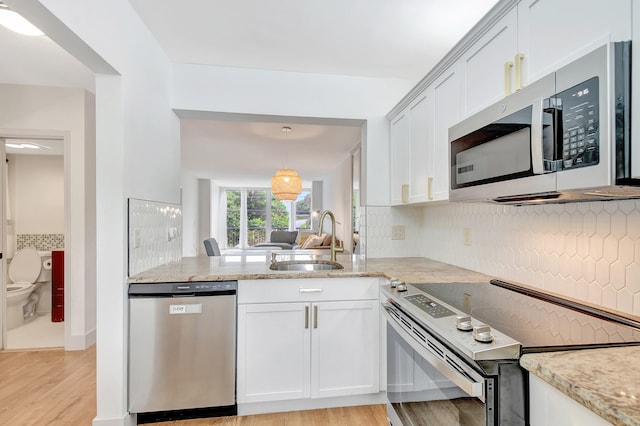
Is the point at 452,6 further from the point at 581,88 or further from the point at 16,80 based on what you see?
the point at 16,80

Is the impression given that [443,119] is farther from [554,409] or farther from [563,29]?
[554,409]

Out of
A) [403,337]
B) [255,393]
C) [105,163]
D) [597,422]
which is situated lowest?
[255,393]

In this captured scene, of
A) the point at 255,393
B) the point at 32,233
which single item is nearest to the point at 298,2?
the point at 255,393

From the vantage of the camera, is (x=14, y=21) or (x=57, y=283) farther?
(x=57, y=283)

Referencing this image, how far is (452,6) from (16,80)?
3.52 metres

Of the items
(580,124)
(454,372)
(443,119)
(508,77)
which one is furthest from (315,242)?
(580,124)

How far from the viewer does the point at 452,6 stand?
1.74 m

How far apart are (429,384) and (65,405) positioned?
7.48 feet

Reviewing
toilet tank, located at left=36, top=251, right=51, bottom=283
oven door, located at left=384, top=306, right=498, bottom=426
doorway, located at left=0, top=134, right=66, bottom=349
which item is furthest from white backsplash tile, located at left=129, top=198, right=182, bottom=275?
toilet tank, located at left=36, top=251, right=51, bottom=283

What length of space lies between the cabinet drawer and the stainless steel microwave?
101cm

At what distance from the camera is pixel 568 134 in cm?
88

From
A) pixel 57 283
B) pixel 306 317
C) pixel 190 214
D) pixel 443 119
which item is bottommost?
pixel 57 283

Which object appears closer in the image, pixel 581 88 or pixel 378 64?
pixel 581 88

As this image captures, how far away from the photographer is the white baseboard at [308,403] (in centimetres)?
192
